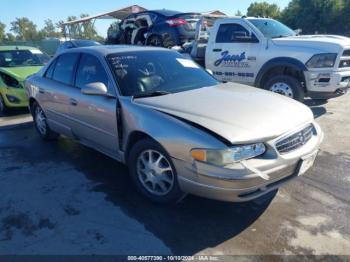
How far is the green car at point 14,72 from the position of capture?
788 centimetres

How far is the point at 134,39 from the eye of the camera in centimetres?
1219

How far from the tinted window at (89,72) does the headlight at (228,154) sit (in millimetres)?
1685

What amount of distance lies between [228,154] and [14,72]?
6945 millimetres

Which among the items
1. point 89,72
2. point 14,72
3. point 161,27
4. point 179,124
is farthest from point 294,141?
point 161,27

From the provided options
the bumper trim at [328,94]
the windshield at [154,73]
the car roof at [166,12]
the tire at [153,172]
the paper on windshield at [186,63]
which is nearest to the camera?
the tire at [153,172]

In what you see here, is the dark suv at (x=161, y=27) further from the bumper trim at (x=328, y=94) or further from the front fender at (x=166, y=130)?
the front fender at (x=166, y=130)

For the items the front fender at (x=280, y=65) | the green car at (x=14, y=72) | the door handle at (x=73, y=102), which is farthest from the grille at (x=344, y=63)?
the green car at (x=14, y=72)

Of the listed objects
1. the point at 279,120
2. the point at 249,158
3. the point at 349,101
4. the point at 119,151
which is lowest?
the point at 349,101

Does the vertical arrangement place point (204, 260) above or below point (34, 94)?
below

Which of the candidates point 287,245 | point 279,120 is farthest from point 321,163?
point 287,245

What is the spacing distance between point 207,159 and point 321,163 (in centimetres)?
236

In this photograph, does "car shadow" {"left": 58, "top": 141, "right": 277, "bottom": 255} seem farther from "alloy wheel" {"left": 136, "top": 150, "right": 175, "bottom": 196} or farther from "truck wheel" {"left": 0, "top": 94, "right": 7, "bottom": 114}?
"truck wheel" {"left": 0, "top": 94, "right": 7, "bottom": 114}

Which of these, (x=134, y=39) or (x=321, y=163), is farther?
(x=134, y=39)

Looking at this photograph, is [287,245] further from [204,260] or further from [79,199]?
[79,199]
